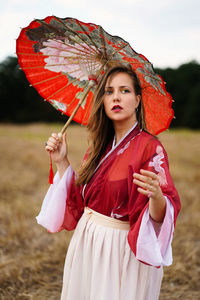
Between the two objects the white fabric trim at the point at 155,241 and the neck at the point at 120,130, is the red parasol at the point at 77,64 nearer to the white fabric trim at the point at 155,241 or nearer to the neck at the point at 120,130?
the neck at the point at 120,130

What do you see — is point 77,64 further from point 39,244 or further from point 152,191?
point 39,244

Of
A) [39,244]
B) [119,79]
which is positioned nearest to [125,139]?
[119,79]

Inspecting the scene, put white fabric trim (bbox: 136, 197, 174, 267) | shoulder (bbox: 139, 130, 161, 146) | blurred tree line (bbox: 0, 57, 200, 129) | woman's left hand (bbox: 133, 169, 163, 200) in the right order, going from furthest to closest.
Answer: blurred tree line (bbox: 0, 57, 200, 129), shoulder (bbox: 139, 130, 161, 146), white fabric trim (bbox: 136, 197, 174, 267), woman's left hand (bbox: 133, 169, 163, 200)

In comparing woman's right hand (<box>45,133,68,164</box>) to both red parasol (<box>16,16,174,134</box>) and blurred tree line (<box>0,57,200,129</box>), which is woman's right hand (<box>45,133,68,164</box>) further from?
blurred tree line (<box>0,57,200,129</box>)

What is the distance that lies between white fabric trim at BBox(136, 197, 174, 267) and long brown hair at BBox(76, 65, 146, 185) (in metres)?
0.50

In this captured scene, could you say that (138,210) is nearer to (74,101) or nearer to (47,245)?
(74,101)

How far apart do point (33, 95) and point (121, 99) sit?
27.8 metres

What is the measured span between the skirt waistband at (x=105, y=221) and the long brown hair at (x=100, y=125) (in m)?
0.19

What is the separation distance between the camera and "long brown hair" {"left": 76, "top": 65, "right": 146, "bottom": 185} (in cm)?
177

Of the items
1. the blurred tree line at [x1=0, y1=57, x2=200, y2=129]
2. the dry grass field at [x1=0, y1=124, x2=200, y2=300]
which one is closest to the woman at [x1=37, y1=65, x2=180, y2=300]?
the dry grass field at [x1=0, y1=124, x2=200, y2=300]

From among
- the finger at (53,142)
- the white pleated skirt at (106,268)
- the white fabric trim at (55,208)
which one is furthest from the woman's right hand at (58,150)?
the white pleated skirt at (106,268)

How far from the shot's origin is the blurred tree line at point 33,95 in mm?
21922

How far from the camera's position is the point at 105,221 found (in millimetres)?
1681

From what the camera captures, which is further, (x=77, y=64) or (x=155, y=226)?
(x=77, y=64)
